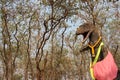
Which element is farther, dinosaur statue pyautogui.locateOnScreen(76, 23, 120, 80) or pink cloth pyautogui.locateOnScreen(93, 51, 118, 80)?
dinosaur statue pyautogui.locateOnScreen(76, 23, 120, 80)

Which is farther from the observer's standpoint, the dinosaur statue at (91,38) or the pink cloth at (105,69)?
the dinosaur statue at (91,38)

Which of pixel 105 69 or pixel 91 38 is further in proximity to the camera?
pixel 91 38

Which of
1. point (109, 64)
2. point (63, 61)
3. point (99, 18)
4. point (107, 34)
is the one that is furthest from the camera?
point (63, 61)

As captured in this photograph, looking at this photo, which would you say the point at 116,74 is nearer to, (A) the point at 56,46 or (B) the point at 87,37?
(B) the point at 87,37

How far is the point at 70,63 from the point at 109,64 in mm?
41670

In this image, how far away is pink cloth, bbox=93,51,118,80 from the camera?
4004 mm

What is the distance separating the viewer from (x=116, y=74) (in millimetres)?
4102

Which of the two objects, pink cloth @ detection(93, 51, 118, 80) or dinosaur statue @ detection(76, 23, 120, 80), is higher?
dinosaur statue @ detection(76, 23, 120, 80)

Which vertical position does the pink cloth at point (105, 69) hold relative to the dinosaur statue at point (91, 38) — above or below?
below

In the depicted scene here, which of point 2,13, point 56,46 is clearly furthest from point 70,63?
point 2,13

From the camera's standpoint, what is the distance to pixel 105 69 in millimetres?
3998

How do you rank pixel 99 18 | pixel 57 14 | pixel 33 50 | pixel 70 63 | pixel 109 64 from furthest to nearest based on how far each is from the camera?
1. pixel 70 63
2. pixel 33 50
3. pixel 99 18
4. pixel 57 14
5. pixel 109 64

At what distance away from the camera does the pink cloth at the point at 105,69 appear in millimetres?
4004

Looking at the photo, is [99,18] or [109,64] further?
[99,18]
